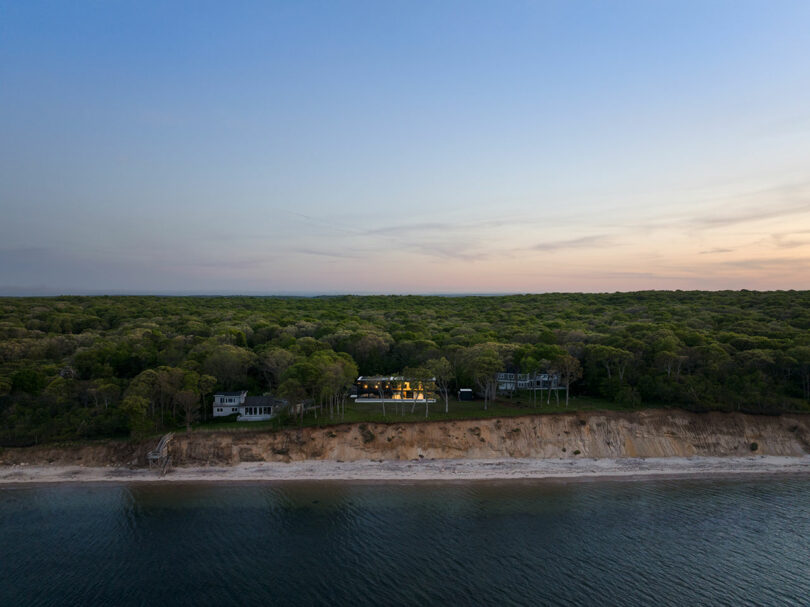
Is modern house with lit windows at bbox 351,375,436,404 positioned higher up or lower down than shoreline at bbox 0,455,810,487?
higher up

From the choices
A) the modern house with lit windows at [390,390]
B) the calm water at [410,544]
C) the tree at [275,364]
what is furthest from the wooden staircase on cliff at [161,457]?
the modern house with lit windows at [390,390]

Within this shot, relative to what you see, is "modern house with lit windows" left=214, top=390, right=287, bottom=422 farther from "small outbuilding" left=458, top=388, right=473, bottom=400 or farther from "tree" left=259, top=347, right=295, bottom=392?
"small outbuilding" left=458, top=388, right=473, bottom=400

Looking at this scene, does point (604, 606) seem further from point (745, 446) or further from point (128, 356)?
point (128, 356)

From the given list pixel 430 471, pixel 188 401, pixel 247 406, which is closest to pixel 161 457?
pixel 188 401

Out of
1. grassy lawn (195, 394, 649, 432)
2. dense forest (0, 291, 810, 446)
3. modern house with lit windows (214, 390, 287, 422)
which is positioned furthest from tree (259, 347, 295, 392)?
grassy lawn (195, 394, 649, 432)

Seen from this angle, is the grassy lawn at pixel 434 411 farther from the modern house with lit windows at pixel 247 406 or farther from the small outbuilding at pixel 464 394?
the modern house with lit windows at pixel 247 406
